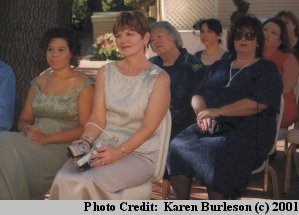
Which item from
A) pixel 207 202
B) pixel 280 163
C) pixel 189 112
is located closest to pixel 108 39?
pixel 280 163

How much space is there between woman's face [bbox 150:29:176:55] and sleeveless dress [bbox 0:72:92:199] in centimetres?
86

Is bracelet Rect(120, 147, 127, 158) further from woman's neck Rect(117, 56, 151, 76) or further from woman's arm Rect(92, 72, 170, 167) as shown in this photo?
woman's neck Rect(117, 56, 151, 76)

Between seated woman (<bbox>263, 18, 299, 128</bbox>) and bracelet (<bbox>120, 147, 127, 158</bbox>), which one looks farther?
seated woman (<bbox>263, 18, 299, 128</bbox>)

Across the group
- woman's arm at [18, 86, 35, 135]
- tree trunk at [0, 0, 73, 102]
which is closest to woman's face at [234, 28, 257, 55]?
woman's arm at [18, 86, 35, 135]

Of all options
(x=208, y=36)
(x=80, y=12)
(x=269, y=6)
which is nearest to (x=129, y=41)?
(x=208, y=36)

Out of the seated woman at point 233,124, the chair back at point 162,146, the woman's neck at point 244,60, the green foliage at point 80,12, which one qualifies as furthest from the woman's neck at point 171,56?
the green foliage at point 80,12

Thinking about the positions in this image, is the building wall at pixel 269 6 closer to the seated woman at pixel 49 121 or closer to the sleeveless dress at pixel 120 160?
the seated woman at pixel 49 121

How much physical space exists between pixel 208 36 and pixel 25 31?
1.77 metres

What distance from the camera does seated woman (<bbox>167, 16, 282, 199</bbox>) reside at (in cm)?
385

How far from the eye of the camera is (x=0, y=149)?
143 inches

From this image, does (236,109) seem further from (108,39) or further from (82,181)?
(108,39)

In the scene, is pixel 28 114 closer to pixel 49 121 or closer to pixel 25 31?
pixel 49 121

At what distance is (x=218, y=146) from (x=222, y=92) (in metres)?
0.54

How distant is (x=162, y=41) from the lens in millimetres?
4641
